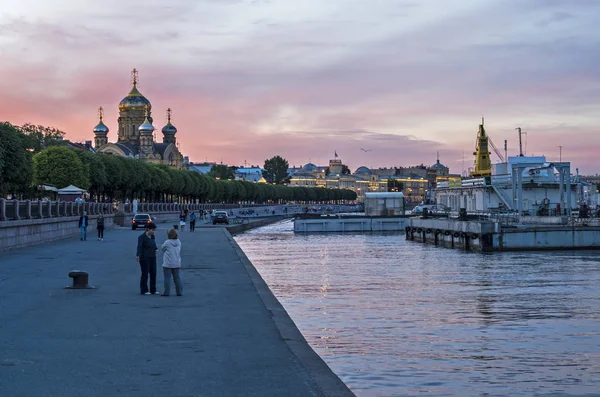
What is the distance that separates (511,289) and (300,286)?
7.64 metres

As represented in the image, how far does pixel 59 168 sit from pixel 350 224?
1366 inches

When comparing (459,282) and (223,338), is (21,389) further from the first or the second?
(459,282)

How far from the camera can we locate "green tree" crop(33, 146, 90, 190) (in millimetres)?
100875

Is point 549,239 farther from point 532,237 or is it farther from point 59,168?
point 59,168

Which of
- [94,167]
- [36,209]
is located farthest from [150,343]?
[94,167]

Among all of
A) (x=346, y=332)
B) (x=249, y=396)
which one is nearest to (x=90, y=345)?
Answer: (x=249, y=396)

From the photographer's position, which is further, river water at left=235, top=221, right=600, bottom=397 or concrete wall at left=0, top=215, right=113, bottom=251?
concrete wall at left=0, top=215, right=113, bottom=251

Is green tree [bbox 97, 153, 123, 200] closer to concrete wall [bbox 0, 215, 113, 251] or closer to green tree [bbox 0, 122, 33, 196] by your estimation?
green tree [bbox 0, 122, 33, 196]

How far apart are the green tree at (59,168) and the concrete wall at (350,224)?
25349 millimetres

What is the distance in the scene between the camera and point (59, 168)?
100812 millimetres

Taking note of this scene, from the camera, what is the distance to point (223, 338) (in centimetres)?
1603

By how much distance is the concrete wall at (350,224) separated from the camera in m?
109

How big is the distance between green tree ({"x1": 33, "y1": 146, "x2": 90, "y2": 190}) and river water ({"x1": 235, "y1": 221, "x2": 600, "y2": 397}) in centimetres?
6071

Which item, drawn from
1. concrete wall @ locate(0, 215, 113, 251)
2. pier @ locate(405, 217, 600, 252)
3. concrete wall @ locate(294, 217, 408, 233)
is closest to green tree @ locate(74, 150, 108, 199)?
concrete wall @ locate(294, 217, 408, 233)
